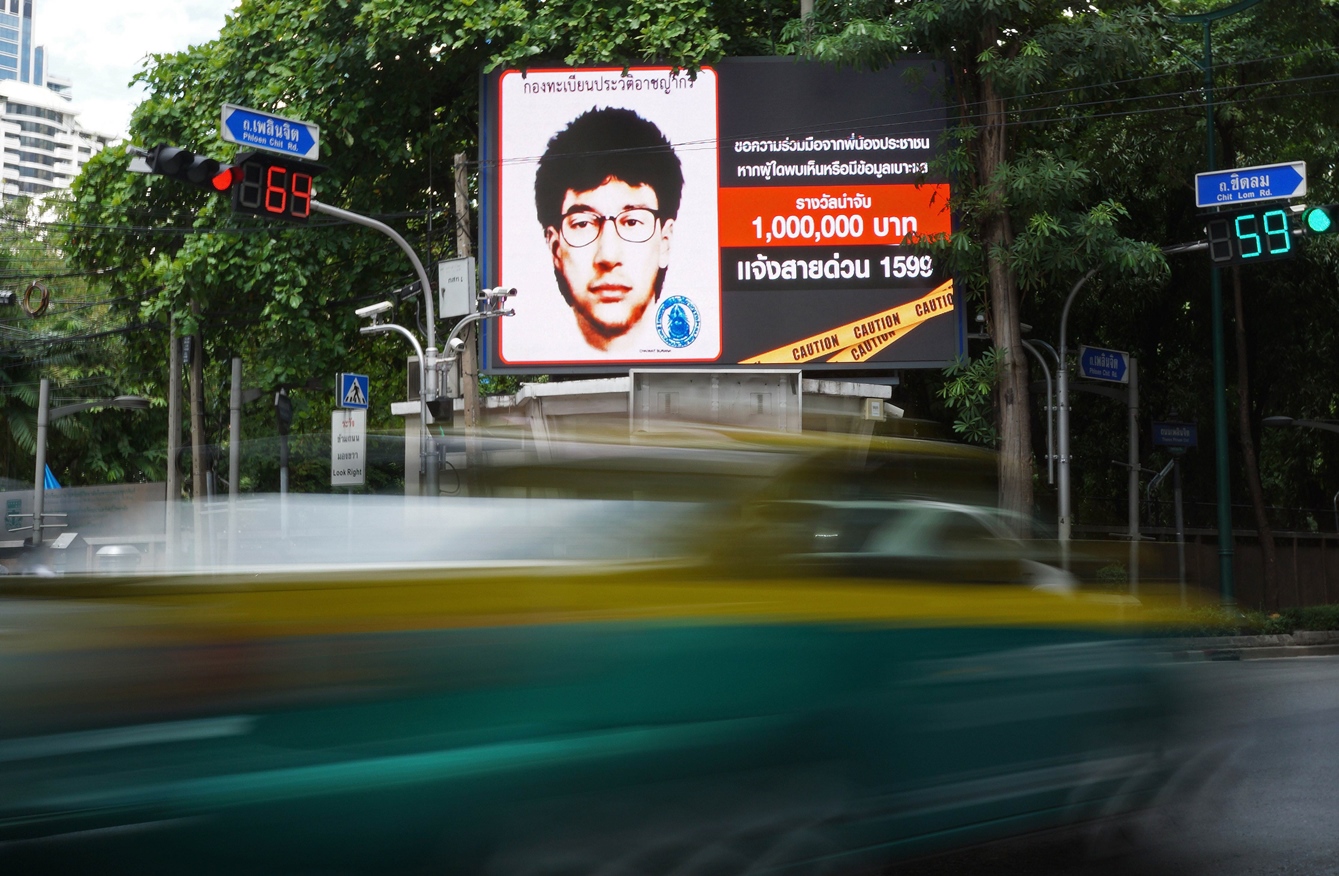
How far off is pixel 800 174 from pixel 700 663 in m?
16.7

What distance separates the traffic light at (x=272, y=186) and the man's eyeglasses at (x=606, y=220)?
636cm

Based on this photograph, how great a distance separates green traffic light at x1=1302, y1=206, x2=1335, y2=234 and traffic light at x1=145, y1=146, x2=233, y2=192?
1086 centimetres

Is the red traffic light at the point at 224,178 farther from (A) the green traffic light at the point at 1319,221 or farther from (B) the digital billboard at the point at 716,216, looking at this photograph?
(A) the green traffic light at the point at 1319,221

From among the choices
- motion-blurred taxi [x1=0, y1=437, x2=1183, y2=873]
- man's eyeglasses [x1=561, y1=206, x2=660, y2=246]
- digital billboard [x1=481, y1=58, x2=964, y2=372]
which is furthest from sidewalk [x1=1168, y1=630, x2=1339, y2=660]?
motion-blurred taxi [x1=0, y1=437, x2=1183, y2=873]

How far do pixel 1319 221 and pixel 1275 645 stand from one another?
18.2ft

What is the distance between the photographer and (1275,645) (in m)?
17.0

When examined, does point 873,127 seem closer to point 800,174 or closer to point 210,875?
point 800,174

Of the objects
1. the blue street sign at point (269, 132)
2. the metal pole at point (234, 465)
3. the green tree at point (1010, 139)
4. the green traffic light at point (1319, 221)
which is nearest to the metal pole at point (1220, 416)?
the green tree at point (1010, 139)

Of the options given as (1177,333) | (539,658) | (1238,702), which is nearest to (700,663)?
(539,658)

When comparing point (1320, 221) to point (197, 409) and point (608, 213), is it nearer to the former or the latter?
point (608, 213)

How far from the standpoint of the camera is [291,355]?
22.7 m

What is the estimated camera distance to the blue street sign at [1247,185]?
54.6 feet

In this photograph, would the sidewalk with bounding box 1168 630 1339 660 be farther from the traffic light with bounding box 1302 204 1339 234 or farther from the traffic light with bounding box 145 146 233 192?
the traffic light with bounding box 145 146 233 192

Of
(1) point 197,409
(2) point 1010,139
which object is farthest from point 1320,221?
(1) point 197,409
